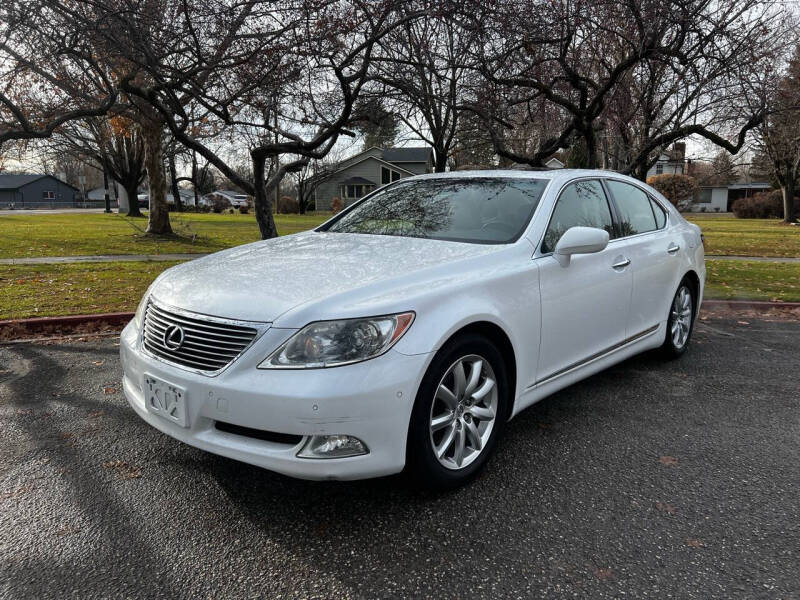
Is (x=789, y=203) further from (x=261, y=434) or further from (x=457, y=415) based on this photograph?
(x=261, y=434)

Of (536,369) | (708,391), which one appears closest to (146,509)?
(536,369)

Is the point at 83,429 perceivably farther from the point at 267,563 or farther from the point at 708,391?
the point at 708,391

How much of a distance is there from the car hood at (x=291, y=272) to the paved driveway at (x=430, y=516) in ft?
3.11

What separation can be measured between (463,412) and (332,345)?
0.83 m

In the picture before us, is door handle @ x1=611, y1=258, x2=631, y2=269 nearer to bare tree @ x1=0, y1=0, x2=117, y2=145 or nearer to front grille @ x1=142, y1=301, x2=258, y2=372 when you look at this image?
front grille @ x1=142, y1=301, x2=258, y2=372

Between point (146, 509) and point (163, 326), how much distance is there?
86cm

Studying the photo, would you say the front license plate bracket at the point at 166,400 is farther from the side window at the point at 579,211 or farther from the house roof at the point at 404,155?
the house roof at the point at 404,155

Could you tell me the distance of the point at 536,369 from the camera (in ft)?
11.3

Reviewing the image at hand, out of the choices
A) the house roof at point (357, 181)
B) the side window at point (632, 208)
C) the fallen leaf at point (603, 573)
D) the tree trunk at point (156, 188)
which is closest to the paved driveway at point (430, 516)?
the fallen leaf at point (603, 573)

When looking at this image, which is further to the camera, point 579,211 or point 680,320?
point 680,320

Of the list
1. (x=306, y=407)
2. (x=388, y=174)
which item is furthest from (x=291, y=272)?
(x=388, y=174)

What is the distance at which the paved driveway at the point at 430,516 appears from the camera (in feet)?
7.64

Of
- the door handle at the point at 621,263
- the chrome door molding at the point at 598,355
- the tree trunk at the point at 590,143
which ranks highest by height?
the tree trunk at the point at 590,143

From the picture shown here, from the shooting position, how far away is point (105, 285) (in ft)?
29.7
